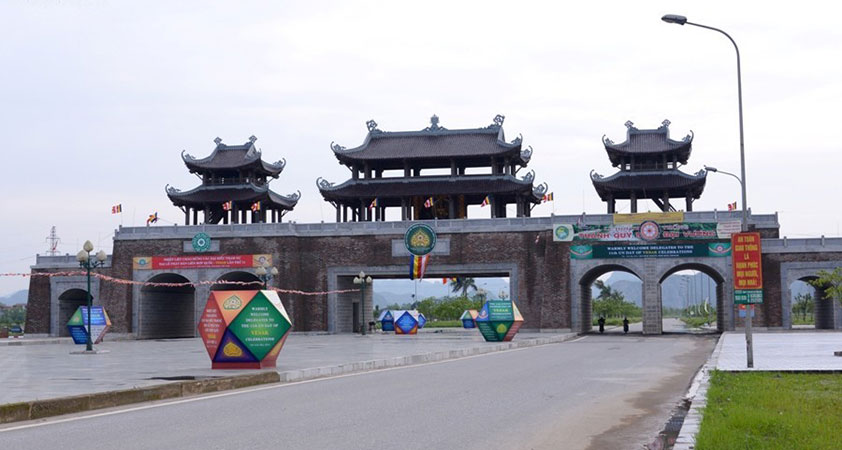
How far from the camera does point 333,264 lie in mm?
52938

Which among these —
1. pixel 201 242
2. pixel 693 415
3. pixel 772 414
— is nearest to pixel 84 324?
pixel 201 242

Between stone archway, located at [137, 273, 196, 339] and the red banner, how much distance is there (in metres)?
39.9

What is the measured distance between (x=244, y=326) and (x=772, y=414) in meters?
10.6

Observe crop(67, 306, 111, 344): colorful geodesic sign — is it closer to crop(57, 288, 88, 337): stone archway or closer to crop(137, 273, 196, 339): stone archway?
crop(137, 273, 196, 339): stone archway

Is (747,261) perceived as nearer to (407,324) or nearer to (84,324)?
(84,324)

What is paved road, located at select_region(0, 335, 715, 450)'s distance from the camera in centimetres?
871

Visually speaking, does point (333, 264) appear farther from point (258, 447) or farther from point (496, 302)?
point (258, 447)

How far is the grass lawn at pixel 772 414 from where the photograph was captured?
7715 mm

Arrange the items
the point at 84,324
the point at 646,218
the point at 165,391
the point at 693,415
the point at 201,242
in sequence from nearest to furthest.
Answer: the point at 693,415 → the point at 165,391 → the point at 84,324 → the point at 646,218 → the point at 201,242

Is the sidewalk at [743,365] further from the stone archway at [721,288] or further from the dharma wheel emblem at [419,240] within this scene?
the dharma wheel emblem at [419,240]

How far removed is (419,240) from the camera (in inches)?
2029

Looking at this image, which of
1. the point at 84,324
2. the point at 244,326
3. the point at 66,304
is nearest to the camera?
the point at 244,326

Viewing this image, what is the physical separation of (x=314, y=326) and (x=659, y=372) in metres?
36.1

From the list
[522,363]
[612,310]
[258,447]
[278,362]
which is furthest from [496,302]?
[612,310]
